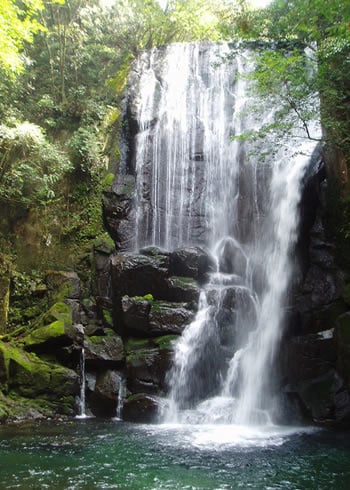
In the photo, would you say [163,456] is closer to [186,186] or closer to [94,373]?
[94,373]

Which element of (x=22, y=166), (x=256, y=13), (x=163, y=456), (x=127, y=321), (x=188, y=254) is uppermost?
(x=256, y=13)

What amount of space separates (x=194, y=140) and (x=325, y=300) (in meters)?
9.19

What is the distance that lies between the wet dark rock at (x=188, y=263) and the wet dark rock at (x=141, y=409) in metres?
4.11

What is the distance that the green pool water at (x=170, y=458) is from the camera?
18.5ft

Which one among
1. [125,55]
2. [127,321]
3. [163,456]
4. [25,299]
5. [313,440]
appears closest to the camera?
[163,456]

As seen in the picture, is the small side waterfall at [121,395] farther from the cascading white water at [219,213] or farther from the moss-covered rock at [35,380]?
the cascading white water at [219,213]

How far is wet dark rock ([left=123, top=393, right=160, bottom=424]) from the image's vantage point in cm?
1007

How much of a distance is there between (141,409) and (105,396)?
1.14m

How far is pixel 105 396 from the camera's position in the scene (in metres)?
10.8

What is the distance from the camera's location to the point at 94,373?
1144 centimetres

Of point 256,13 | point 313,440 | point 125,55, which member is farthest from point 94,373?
point 125,55

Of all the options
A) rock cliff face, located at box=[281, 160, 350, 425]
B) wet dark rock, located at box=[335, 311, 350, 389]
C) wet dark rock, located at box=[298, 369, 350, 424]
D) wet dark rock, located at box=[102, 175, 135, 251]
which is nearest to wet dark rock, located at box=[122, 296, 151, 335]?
wet dark rock, located at box=[102, 175, 135, 251]

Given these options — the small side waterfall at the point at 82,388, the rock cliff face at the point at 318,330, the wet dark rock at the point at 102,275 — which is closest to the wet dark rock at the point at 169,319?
the small side waterfall at the point at 82,388

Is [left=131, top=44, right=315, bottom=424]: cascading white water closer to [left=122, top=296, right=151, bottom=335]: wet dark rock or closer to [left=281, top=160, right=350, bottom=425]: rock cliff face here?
[left=281, top=160, right=350, bottom=425]: rock cliff face
